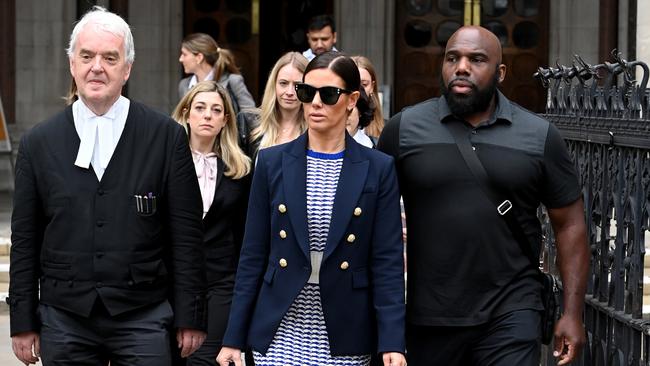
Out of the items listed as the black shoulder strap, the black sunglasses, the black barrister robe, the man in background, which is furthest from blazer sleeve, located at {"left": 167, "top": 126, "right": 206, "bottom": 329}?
the man in background

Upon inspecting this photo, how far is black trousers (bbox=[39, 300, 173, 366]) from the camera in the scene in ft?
17.7

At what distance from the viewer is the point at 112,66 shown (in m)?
5.43

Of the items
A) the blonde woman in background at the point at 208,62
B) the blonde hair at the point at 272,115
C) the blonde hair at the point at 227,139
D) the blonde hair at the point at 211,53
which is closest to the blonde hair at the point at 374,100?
the blonde hair at the point at 272,115

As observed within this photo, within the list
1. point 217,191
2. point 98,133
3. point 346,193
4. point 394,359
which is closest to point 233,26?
point 217,191

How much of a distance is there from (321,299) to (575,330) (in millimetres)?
964

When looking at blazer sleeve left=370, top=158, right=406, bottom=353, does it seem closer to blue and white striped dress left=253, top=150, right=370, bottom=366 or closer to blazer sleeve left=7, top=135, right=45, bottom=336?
blue and white striped dress left=253, top=150, right=370, bottom=366

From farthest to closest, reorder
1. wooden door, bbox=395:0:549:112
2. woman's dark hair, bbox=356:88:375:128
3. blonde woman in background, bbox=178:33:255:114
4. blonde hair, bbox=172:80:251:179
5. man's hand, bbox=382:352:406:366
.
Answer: wooden door, bbox=395:0:549:112 → blonde woman in background, bbox=178:33:255:114 → blonde hair, bbox=172:80:251:179 → woman's dark hair, bbox=356:88:375:128 → man's hand, bbox=382:352:406:366

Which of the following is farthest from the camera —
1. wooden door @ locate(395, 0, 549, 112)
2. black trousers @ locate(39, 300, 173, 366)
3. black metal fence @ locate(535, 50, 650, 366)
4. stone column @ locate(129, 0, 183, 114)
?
wooden door @ locate(395, 0, 549, 112)

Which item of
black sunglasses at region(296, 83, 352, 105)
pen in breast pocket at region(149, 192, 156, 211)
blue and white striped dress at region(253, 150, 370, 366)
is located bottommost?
blue and white striped dress at region(253, 150, 370, 366)

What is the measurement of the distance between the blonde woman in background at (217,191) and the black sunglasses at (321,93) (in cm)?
200

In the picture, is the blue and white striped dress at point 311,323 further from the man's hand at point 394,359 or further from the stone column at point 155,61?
the stone column at point 155,61

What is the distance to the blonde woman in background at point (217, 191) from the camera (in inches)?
281

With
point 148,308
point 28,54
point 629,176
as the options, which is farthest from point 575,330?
point 28,54

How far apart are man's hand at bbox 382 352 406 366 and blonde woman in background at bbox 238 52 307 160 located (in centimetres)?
265
